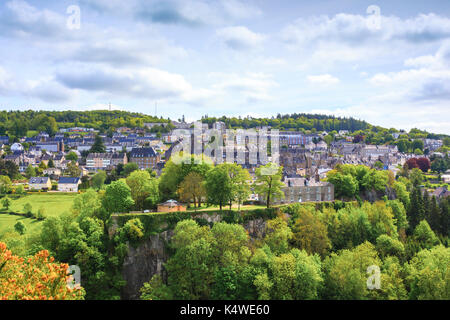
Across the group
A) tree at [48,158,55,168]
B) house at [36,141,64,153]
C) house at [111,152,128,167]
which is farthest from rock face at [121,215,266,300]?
house at [36,141,64,153]

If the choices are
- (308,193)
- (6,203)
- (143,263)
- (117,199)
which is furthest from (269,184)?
(6,203)

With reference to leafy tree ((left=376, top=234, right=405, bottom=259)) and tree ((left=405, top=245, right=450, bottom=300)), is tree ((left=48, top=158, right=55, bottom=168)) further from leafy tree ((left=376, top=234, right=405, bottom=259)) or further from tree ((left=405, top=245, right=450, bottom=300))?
tree ((left=405, top=245, right=450, bottom=300))

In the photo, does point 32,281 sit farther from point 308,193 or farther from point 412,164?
point 412,164

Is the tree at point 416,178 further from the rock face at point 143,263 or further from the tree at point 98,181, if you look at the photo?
the tree at point 98,181

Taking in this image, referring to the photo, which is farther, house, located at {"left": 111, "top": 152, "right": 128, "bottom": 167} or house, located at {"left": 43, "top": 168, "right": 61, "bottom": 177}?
house, located at {"left": 111, "top": 152, "right": 128, "bottom": 167}
